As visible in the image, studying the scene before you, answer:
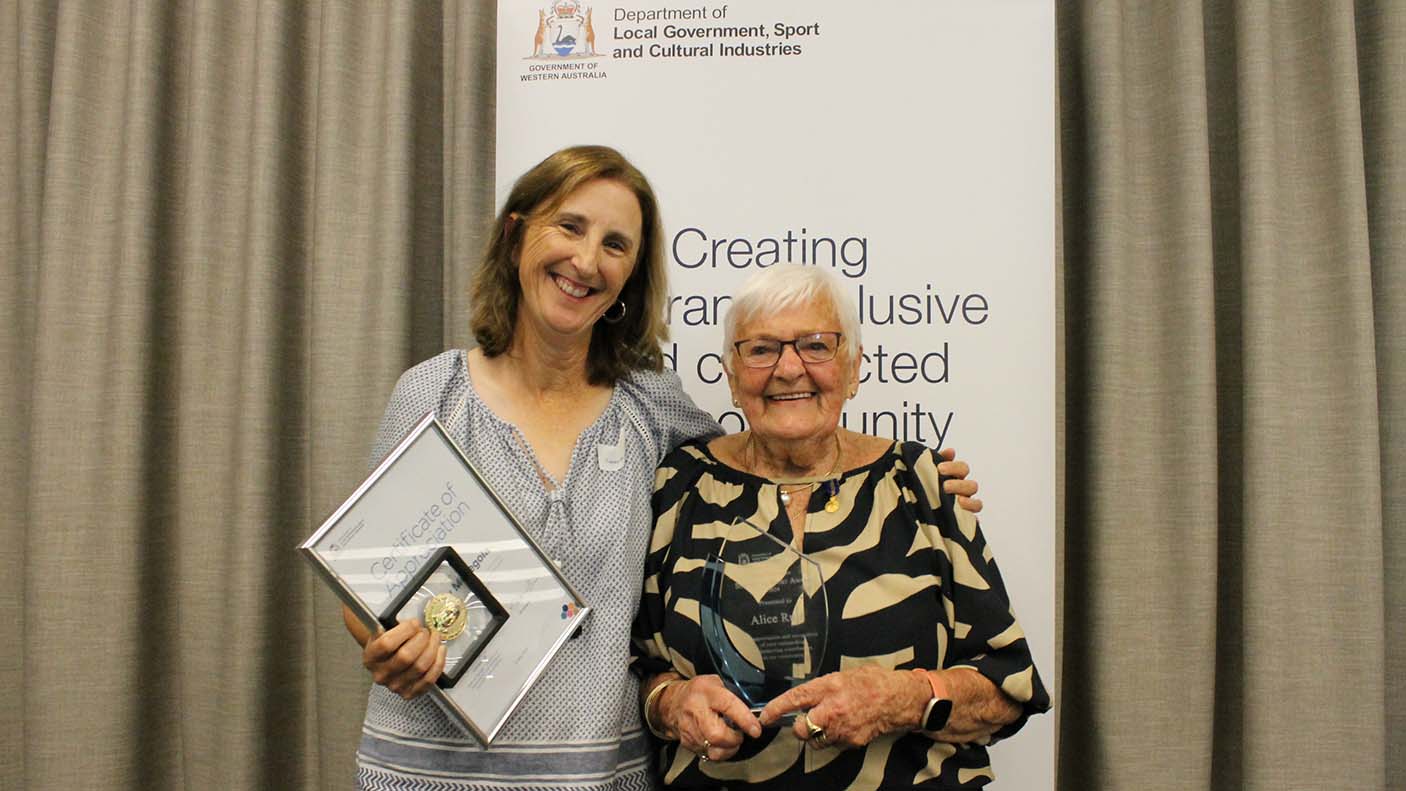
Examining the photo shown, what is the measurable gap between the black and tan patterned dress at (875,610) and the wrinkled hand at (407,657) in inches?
15.7

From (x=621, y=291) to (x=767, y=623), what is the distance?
702 mm

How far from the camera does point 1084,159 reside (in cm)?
231

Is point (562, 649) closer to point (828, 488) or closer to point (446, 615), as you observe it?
point (446, 615)

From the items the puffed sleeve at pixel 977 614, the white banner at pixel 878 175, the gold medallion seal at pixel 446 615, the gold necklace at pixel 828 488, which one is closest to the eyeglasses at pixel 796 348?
the gold necklace at pixel 828 488

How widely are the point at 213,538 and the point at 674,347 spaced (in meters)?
1.33

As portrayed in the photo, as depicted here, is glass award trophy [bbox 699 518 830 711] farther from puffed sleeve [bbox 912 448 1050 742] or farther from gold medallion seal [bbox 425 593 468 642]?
gold medallion seal [bbox 425 593 468 642]

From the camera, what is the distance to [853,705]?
1368 mm

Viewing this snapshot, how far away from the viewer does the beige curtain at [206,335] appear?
2.32 metres

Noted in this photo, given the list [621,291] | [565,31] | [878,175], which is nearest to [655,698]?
[621,291]

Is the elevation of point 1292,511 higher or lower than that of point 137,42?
lower

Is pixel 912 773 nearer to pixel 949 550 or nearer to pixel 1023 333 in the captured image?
pixel 949 550

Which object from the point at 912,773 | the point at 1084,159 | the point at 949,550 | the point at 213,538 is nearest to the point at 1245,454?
the point at 1084,159

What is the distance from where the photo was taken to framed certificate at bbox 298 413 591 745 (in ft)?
4.28

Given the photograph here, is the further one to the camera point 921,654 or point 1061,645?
point 1061,645
